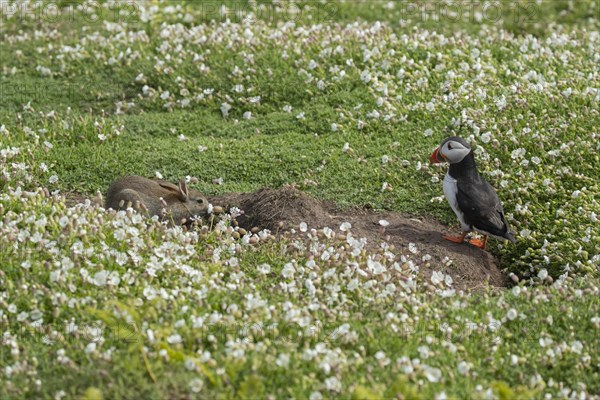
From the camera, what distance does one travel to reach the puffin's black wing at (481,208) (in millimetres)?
9234

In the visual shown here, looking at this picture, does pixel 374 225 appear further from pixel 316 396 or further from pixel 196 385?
pixel 196 385

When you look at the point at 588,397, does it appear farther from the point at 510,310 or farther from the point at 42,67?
the point at 42,67

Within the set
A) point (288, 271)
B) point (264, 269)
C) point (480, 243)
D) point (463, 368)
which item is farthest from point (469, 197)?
point (463, 368)

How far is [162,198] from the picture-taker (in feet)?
32.3

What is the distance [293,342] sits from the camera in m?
6.97

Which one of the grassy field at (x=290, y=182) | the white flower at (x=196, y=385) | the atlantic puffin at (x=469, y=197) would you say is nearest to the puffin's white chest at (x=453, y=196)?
the atlantic puffin at (x=469, y=197)

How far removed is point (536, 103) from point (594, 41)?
3393 millimetres

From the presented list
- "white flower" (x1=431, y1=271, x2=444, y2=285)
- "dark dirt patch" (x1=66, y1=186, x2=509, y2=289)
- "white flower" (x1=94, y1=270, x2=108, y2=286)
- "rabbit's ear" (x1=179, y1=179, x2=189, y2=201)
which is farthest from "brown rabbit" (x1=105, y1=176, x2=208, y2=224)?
"white flower" (x1=431, y1=271, x2=444, y2=285)

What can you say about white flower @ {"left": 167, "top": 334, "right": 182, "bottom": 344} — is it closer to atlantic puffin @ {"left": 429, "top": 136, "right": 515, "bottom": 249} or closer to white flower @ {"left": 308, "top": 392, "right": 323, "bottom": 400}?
white flower @ {"left": 308, "top": 392, "right": 323, "bottom": 400}

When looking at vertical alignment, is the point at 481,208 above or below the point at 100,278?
below

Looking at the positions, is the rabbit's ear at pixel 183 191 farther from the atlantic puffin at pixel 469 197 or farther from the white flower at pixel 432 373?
the white flower at pixel 432 373

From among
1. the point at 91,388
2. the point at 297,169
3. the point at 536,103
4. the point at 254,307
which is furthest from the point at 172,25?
the point at 91,388

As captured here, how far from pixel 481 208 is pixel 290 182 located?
2801mm

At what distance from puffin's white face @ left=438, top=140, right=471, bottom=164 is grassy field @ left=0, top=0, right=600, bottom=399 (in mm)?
1088
